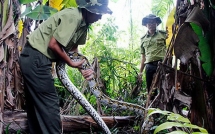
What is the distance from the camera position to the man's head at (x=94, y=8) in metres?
2.29

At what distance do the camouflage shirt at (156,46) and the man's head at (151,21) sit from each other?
0.41 feet

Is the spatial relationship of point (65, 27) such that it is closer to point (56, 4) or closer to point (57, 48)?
point (57, 48)

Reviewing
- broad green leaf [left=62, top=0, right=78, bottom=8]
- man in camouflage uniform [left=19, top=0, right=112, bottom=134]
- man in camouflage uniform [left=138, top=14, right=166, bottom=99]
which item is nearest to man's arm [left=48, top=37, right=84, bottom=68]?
man in camouflage uniform [left=19, top=0, right=112, bottom=134]

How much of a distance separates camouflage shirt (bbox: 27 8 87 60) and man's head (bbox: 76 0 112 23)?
0.07m

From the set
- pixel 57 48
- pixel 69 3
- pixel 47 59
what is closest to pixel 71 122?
pixel 47 59

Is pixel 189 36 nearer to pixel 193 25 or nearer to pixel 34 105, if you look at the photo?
pixel 193 25

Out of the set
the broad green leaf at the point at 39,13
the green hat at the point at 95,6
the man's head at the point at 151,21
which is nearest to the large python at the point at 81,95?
the green hat at the point at 95,6

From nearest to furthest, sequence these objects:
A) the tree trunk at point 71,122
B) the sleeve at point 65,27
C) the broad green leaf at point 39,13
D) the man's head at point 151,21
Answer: the sleeve at point 65,27 → the tree trunk at point 71,122 → the broad green leaf at point 39,13 → the man's head at point 151,21

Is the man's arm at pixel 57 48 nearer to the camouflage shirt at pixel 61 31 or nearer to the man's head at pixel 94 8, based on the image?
the camouflage shirt at pixel 61 31

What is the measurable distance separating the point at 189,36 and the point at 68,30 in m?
1.00

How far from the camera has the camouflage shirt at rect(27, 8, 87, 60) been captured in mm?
2193

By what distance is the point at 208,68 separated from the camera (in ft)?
5.33

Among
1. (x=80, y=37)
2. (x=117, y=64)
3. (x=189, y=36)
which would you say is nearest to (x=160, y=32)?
(x=117, y=64)

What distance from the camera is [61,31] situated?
219 centimetres
